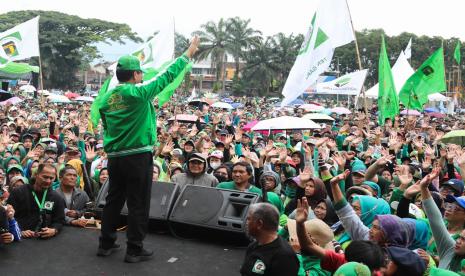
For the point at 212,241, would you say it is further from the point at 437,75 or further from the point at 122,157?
the point at 437,75

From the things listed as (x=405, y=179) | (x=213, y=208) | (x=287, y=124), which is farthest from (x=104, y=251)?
(x=287, y=124)

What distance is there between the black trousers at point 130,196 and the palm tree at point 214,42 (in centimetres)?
6141

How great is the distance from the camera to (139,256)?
3.81m

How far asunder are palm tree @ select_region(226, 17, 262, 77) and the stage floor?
61.9 m

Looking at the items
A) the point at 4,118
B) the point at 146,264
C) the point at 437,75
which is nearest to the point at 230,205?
the point at 146,264

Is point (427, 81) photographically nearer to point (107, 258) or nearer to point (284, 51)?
point (107, 258)

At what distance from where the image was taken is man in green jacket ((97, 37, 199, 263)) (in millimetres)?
3803

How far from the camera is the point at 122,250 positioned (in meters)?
4.04

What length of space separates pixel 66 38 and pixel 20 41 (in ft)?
148

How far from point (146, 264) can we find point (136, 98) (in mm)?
1307

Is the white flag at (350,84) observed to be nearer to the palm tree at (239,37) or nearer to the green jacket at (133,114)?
the green jacket at (133,114)

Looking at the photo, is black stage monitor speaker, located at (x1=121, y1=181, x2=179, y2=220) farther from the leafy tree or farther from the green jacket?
the leafy tree

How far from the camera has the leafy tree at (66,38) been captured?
182 ft

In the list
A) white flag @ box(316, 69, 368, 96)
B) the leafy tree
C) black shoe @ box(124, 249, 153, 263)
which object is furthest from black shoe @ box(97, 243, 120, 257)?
the leafy tree
